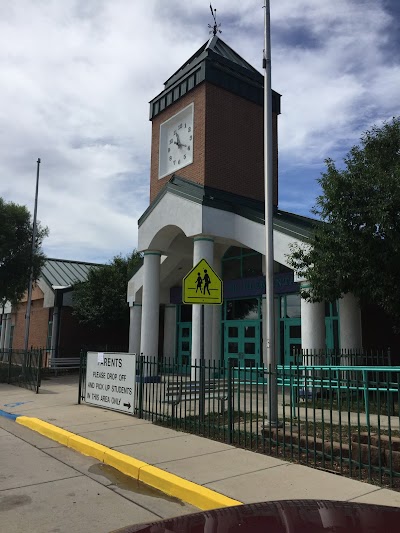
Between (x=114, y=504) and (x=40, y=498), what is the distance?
0.89 m

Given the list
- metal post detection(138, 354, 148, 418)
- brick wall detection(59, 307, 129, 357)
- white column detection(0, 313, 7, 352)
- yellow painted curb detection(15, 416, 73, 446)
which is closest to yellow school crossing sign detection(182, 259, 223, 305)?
metal post detection(138, 354, 148, 418)

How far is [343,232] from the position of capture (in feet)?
36.9

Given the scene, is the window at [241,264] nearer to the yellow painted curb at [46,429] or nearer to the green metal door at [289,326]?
the green metal door at [289,326]

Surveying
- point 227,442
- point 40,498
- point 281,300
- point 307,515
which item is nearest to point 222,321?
point 281,300

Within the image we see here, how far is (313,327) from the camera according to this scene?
13.6m

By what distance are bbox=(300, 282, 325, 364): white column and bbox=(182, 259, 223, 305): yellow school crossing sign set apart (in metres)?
5.25

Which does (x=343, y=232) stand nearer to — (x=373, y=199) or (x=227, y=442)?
(x=373, y=199)

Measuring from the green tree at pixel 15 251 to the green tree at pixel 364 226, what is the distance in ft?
47.2

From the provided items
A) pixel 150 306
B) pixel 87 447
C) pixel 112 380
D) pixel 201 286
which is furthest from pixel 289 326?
pixel 87 447

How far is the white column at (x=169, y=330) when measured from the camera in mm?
22755

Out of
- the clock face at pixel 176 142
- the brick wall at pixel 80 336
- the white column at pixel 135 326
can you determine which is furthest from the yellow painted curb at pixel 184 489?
the brick wall at pixel 80 336

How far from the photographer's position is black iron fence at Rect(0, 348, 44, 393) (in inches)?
607

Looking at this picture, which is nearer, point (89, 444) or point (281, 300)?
point (89, 444)

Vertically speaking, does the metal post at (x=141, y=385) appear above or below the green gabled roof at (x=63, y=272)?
below
